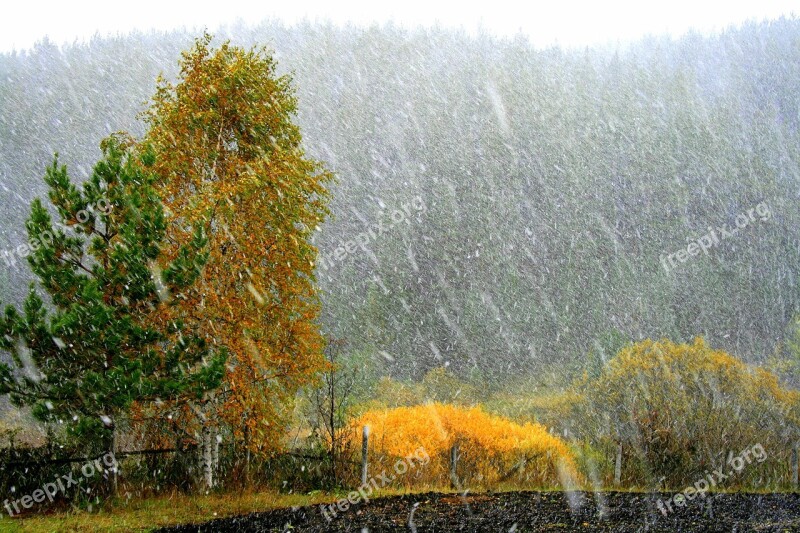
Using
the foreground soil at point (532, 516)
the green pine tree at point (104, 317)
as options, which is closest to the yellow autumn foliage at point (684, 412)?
the foreground soil at point (532, 516)

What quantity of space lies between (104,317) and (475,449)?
11415mm

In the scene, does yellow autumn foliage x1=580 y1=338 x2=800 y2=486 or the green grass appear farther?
yellow autumn foliage x1=580 y1=338 x2=800 y2=486

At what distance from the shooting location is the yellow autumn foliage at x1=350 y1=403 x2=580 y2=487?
713 inches

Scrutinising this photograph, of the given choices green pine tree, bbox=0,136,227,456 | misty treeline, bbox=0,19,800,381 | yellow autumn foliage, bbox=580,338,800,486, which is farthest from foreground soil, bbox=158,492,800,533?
misty treeline, bbox=0,19,800,381

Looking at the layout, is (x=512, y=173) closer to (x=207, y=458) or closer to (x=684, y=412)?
(x=684, y=412)

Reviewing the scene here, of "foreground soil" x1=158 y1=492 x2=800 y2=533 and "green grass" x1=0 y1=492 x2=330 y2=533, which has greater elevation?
"green grass" x1=0 y1=492 x2=330 y2=533

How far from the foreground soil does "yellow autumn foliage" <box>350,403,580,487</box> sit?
3465 millimetres

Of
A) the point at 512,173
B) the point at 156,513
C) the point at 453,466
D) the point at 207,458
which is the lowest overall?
the point at 453,466

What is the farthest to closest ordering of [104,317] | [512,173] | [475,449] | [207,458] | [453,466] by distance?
[512,173]
[475,449]
[453,466]
[207,458]
[104,317]

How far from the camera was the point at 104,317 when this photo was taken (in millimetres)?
11102

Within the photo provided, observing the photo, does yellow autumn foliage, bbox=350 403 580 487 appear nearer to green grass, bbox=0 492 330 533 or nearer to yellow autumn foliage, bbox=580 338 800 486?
yellow autumn foliage, bbox=580 338 800 486

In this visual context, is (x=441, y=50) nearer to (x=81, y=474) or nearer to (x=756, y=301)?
(x=756, y=301)

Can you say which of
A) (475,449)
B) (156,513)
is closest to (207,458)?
(156,513)

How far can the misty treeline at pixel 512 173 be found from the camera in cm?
7662
